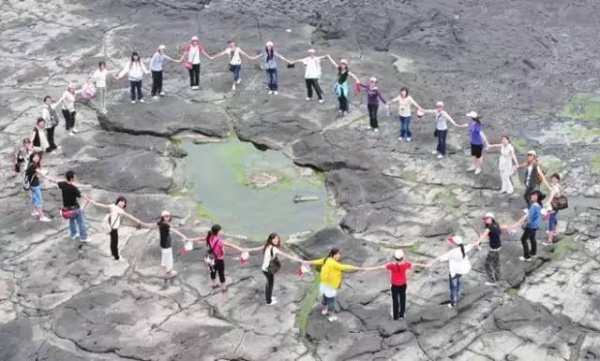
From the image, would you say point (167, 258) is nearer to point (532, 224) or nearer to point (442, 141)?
point (532, 224)

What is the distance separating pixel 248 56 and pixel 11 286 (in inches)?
479

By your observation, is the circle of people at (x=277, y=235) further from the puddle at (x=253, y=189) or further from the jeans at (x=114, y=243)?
the puddle at (x=253, y=189)

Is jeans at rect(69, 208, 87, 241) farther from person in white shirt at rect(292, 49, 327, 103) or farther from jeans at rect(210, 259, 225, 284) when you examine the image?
person in white shirt at rect(292, 49, 327, 103)

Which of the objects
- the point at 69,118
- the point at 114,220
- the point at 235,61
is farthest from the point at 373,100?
the point at 69,118

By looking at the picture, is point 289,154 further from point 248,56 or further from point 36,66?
point 36,66

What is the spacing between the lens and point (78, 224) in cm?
2111

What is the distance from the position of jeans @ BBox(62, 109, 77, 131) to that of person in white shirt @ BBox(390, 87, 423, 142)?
31.0 feet

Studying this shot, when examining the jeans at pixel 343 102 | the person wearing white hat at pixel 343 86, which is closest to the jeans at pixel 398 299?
the person wearing white hat at pixel 343 86

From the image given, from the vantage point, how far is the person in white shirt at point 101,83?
2633cm

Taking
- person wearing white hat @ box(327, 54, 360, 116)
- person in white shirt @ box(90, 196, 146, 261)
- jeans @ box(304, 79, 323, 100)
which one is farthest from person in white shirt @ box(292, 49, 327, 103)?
person in white shirt @ box(90, 196, 146, 261)

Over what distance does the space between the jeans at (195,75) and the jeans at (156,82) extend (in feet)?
3.67

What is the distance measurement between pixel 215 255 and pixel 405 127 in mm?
8449

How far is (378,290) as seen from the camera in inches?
763

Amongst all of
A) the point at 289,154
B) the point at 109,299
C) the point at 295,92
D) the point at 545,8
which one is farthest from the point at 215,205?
the point at 545,8
